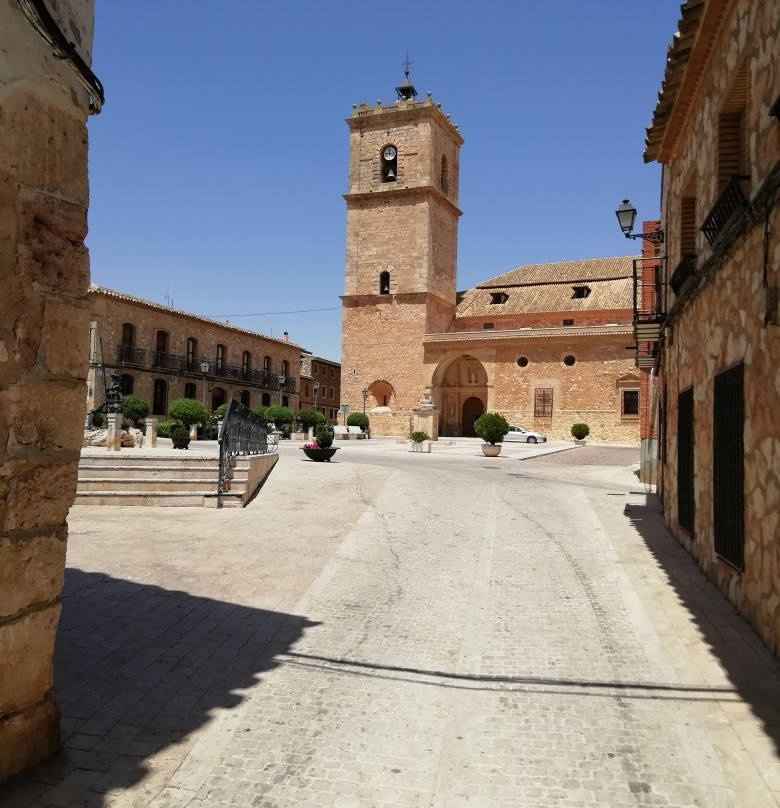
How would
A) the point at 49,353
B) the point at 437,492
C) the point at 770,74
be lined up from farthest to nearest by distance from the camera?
1. the point at 437,492
2. the point at 770,74
3. the point at 49,353

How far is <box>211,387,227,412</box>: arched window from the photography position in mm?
42406

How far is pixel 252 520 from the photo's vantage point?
8781 mm

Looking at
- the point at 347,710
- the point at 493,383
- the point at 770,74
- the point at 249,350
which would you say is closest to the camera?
the point at 347,710

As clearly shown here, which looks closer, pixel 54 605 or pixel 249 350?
pixel 54 605

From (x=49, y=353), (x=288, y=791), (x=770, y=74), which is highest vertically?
(x=770, y=74)

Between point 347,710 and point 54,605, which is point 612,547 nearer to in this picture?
point 347,710

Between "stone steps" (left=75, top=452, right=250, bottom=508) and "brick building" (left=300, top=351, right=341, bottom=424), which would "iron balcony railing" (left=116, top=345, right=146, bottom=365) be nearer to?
"brick building" (left=300, top=351, right=341, bottom=424)

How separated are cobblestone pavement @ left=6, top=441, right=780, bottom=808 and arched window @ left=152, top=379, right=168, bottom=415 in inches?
1248

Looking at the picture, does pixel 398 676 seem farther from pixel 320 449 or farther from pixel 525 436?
pixel 525 436

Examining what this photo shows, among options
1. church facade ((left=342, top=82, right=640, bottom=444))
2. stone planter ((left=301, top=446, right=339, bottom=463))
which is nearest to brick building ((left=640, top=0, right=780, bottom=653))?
stone planter ((left=301, top=446, right=339, bottom=463))

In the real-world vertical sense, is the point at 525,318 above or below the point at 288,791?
above

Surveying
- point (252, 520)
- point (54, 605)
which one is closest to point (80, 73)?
point (54, 605)

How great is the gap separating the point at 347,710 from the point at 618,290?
4009cm

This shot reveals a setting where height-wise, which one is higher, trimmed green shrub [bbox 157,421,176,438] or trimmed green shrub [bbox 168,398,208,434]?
trimmed green shrub [bbox 168,398,208,434]
